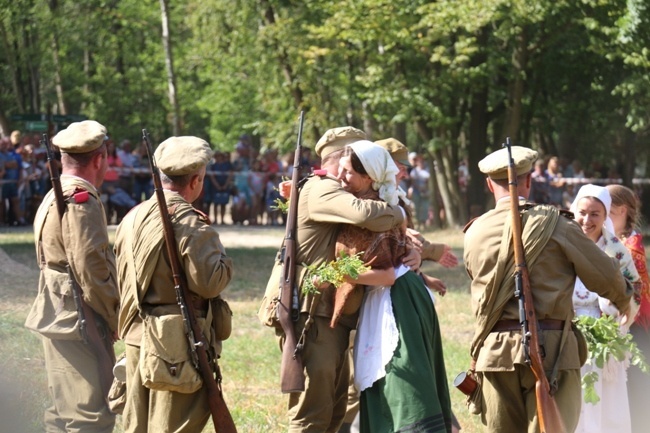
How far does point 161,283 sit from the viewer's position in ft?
18.9

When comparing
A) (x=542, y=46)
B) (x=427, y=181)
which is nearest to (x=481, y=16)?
(x=542, y=46)

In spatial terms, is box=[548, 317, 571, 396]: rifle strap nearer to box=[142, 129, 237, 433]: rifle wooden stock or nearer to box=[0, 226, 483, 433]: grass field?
box=[142, 129, 237, 433]: rifle wooden stock

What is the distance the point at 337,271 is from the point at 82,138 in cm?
161

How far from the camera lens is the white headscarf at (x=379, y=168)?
20.4 feet

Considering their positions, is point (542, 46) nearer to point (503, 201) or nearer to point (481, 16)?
point (481, 16)

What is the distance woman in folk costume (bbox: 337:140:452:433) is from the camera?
601cm

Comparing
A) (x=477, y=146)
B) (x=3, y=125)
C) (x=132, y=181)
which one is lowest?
(x=132, y=181)

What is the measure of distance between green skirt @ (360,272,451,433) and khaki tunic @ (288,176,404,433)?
242mm

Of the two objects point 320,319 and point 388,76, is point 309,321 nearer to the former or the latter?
point 320,319

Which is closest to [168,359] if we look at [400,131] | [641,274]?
[641,274]

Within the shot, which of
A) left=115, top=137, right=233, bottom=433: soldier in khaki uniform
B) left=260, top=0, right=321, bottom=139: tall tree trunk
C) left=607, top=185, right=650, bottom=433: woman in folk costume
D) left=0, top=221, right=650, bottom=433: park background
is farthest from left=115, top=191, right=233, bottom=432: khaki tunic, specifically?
left=260, top=0, right=321, bottom=139: tall tree trunk

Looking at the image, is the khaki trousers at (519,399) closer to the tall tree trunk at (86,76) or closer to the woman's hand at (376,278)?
the woman's hand at (376,278)

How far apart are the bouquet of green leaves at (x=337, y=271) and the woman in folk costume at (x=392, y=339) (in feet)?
0.42

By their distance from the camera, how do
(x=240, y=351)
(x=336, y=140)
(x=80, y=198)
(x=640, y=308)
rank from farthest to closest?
(x=240, y=351)
(x=640, y=308)
(x=336, y=140)
(x=80, y=198)
